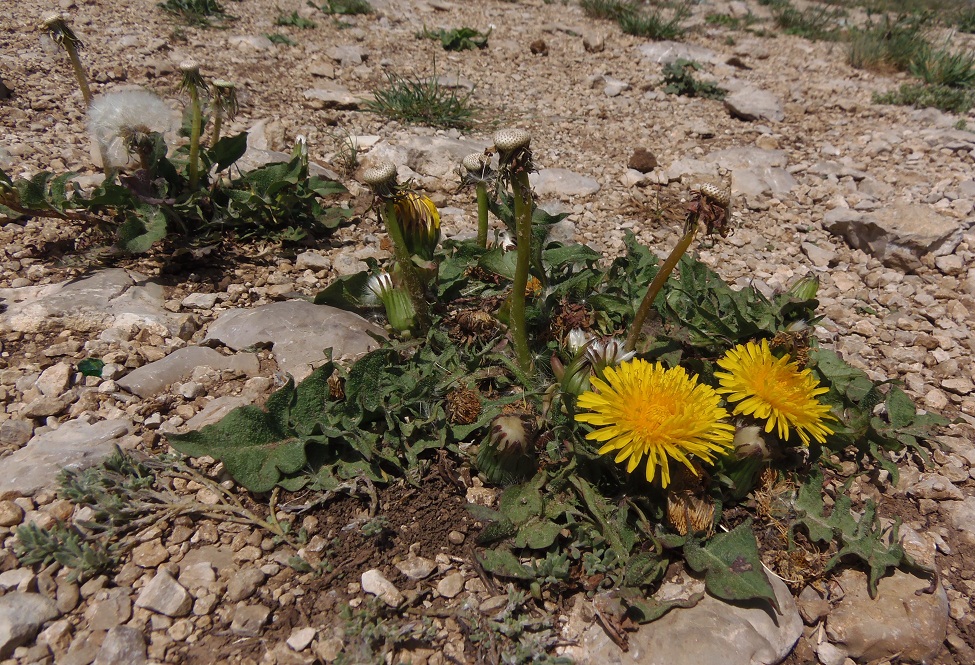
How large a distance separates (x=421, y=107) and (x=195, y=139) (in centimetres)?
196

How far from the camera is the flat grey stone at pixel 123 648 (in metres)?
1.58

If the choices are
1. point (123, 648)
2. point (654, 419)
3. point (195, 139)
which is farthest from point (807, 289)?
point (195, 139)

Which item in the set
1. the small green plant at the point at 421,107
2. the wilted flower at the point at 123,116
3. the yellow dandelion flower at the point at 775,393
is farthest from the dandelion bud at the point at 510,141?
the small green plant at the point at 421,107

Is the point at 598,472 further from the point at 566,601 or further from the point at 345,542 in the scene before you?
the point at 345,542

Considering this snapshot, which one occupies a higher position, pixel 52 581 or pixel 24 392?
pixel 24 392

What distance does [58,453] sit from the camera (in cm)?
202

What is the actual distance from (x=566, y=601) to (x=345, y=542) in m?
0.70

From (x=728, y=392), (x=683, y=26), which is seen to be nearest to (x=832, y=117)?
(x=683, y=26)

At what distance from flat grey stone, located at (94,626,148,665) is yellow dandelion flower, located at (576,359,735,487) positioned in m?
1.31

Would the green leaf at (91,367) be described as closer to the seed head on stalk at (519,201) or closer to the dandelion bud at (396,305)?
the dandelion bud at (396,305)

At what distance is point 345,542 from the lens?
1.97m

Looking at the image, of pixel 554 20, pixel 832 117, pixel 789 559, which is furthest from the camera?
pixel 554 20

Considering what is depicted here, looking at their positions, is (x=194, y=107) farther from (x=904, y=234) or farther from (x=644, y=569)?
(x=904, y=234)

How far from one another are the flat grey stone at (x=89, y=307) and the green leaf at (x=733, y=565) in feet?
7.05
